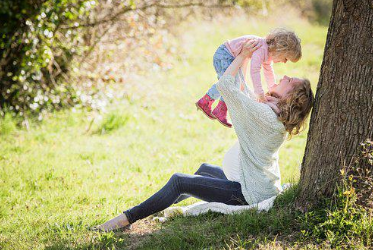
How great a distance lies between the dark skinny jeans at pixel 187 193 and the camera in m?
3.54

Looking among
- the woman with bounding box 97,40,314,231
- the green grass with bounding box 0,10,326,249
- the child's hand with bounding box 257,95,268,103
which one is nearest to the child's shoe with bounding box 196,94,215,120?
the woman with bounding box 97,40,314,231

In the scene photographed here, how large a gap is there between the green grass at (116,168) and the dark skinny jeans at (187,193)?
173mm

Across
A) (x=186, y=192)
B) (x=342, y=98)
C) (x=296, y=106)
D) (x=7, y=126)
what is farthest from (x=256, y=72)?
(x=7, y=126)

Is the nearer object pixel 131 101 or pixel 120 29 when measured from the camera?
pixel 131 101

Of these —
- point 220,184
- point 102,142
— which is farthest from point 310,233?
point 102,142

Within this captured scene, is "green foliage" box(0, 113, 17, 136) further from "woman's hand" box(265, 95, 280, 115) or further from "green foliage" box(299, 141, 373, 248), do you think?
"green foliage" box(299, 141, 373, 248)

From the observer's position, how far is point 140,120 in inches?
278

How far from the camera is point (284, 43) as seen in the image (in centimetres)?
369

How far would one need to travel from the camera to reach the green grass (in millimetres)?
3385

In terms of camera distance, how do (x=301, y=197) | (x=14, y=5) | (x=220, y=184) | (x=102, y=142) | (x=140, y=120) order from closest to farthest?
1. (x=301, y=197)
2. (x=220, y=184)
3. (x=102, y=142)
4. (x=14, y=5)
5. (x=140, y=120)

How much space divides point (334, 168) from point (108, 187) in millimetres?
2454

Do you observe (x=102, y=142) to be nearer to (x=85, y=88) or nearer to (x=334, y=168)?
(x=85, y=88)

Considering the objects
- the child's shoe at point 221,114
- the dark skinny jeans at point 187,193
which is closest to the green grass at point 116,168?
the dark skinny jeans at point 187,193

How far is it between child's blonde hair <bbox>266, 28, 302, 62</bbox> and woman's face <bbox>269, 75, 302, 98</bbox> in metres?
0.31
